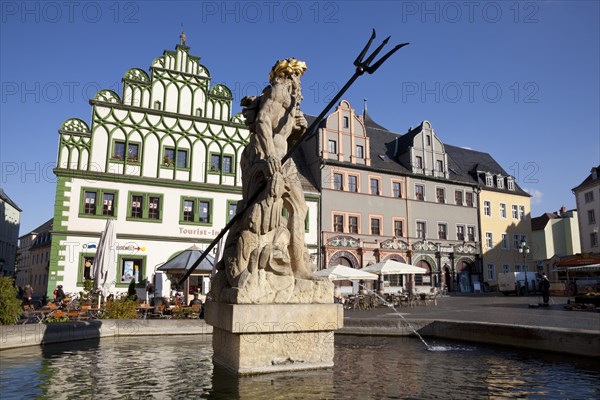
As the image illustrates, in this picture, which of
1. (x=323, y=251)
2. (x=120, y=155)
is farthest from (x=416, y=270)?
(x=120, y=155)

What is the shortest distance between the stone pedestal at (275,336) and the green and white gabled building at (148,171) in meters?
21.2

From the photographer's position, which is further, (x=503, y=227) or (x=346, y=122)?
(x=503, y=227)

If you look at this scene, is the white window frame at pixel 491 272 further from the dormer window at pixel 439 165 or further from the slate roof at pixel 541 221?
the slate roof at pixel 541 221

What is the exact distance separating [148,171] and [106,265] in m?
9.96

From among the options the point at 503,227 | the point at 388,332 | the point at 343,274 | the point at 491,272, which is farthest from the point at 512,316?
the point at 503,227

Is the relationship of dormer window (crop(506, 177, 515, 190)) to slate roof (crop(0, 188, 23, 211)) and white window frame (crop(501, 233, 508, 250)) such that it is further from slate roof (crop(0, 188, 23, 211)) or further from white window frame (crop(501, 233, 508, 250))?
slate roof (crop(0, 188, 23, 211))

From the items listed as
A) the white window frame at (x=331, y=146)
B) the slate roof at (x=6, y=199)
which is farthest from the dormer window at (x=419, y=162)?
the slate roof at (x=6, y=199)

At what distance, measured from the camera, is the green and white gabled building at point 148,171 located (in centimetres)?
2381

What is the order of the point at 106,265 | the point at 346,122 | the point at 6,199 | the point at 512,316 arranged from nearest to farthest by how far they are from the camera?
the point at 512,316 → the point at 106,265 → the point at 346,122 → the point at 6,199

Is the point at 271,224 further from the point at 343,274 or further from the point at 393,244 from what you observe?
the point at 393,244

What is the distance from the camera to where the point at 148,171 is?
84.5 ft

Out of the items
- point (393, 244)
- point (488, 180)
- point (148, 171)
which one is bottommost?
point (393, 244)

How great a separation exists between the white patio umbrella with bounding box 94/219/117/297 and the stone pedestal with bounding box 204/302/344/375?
1292 centimetres

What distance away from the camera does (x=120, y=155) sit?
25.2 meters
